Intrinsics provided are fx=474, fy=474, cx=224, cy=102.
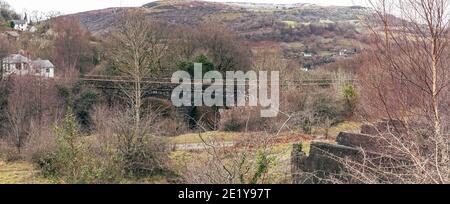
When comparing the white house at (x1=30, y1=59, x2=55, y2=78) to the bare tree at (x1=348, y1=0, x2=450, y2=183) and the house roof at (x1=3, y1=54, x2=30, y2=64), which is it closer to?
the house roof at (x1=3, y1=54, x2=30, y2=64)

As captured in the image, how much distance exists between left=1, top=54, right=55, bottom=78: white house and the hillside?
432 inches

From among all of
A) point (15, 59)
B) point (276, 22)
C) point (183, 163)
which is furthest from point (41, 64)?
point (276, 22)

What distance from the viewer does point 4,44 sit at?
2786 cm

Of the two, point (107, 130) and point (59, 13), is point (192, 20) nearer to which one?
point (59, 13)

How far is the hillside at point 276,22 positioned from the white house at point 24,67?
10980mm

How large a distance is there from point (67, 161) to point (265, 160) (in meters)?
4.40

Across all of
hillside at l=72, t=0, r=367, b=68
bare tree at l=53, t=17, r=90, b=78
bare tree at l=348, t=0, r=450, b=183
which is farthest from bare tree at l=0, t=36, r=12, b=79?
bare tree at l=348, t=0, r=450, b=183

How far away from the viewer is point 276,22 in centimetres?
4797

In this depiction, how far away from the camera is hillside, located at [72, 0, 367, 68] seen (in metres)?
39.4

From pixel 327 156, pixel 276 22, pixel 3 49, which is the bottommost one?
pixel 327 156

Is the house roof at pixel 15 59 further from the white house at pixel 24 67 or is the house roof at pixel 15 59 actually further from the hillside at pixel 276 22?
the hillside at pixel 276 22

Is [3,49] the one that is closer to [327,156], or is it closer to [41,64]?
[41,64]

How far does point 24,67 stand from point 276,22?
28.2 m
